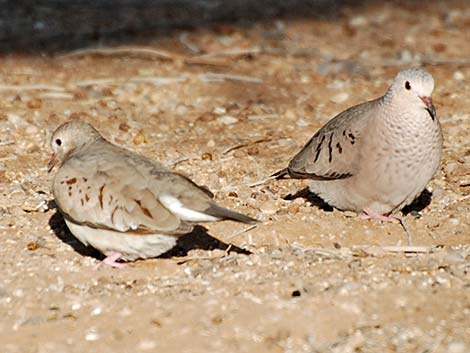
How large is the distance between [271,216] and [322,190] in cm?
33

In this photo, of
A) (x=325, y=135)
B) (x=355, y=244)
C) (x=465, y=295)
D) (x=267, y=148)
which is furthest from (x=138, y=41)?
(x=465, y=295)

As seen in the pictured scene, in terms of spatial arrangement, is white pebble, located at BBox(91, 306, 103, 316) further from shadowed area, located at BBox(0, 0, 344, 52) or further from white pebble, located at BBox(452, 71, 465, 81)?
shadowed area, located at BBox(0, 0, 344, 52)

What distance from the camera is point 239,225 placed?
20.6 ft

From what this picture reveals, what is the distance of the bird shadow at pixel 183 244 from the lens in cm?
598

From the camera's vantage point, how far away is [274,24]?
11016mm

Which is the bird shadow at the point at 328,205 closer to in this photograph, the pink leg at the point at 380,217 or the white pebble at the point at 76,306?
the pink leg at the point at 380,217

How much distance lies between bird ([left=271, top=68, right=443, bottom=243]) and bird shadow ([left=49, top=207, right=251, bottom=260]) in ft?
2.39

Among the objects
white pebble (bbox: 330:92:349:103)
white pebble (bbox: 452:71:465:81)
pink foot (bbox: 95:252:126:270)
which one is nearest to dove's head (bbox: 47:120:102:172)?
pink foot (bbox: 95:252:126:270)

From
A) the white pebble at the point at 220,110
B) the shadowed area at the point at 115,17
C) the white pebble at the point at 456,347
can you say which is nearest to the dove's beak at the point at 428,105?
the white pebble at the point at 456,347

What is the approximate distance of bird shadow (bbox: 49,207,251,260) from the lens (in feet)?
19.6

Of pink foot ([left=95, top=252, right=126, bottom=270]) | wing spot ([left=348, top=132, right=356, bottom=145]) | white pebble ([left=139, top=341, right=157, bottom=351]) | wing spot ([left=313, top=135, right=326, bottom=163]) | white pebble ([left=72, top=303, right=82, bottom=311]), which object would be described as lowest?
white pebble ([left=72, top=303, right=82, bottom=311])

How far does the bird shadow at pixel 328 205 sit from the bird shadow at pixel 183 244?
80cm

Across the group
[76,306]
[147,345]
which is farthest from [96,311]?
[147,345]

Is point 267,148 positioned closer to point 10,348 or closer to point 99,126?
point 99,126
